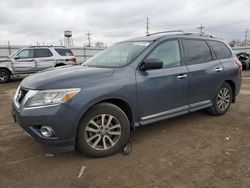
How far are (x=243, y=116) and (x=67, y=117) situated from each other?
399 cm

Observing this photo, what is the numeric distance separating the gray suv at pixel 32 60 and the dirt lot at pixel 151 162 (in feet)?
29.6

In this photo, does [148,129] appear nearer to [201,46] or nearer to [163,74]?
[163,74]

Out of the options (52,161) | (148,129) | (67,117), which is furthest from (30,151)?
(148,129)

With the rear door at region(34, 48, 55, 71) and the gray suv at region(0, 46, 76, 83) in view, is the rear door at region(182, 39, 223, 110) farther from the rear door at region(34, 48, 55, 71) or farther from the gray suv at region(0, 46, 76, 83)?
the rear door at region(34, 48, 55, 71)

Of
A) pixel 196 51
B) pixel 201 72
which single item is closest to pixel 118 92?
pixel 201 72

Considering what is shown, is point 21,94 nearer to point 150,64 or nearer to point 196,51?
point 150,64

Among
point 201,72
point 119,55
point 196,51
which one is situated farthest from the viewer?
point 196,51

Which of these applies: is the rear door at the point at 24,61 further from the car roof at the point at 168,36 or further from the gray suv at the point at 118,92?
the car roof at the point at 168,36

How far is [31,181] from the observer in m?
2.91

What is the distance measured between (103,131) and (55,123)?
0.69 m

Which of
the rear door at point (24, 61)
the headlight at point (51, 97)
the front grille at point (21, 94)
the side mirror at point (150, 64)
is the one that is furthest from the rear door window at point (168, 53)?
the rear door at point (24, 61)

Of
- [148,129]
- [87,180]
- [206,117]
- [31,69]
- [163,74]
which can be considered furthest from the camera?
[31,69]

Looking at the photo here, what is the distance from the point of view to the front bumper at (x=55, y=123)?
3.04 meters

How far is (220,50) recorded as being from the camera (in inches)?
209
